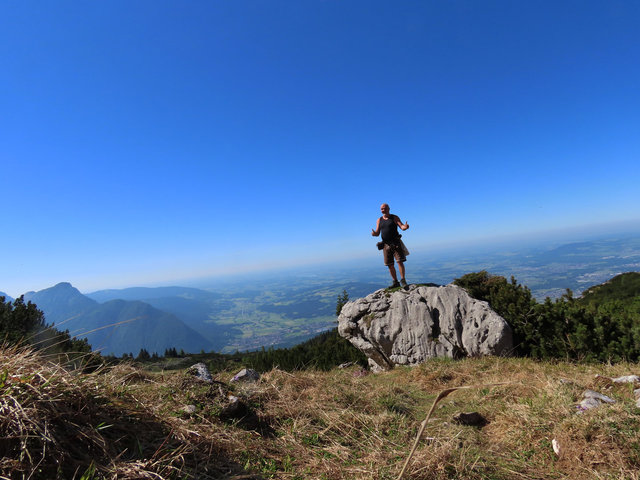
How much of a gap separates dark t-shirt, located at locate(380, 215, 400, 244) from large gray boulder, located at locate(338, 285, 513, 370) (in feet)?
7.47

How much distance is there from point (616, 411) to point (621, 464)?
87 cm

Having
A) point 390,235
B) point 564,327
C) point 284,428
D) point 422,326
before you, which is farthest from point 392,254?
point 284,428

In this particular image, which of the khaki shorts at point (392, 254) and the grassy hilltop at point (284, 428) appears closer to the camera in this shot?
the grassy hilltop at point (284, 428)

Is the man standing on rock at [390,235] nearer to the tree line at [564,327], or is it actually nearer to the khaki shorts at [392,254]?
the khaki shorts at [392,254]

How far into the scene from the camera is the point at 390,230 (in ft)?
35.7

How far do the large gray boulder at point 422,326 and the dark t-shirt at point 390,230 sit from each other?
89.6 inches

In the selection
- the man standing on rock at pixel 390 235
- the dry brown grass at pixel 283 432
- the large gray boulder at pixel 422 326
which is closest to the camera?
the dry brown grass at pixel 283 432

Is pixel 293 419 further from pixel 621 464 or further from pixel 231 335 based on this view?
pixel 231 335

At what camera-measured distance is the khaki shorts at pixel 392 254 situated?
432 inches

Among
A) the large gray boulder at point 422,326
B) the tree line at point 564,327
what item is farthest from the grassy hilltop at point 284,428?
the large gray boulder at point 422,326

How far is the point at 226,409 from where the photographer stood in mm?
3826

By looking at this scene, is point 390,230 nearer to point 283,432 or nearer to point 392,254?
point 392,254

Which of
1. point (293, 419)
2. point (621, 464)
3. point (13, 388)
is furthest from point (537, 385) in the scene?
point (13, 388)

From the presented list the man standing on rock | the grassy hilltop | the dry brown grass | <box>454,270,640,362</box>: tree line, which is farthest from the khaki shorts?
the dry brown grass
